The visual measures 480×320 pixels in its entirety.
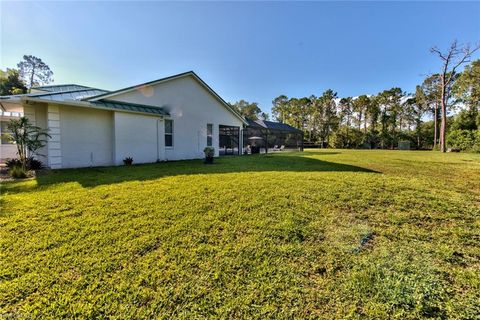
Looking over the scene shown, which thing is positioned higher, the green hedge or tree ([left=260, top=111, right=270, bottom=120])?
tree ([left=260, top=111, right=270, bottom=120])

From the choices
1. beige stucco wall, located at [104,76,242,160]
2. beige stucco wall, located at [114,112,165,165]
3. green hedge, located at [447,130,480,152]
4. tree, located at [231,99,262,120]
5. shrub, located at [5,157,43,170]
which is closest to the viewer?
shrub, located at [5,157,43,170]

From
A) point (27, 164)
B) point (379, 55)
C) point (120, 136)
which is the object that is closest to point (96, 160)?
point (120, 136)

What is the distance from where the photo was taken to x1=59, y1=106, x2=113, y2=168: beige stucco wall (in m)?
8.54

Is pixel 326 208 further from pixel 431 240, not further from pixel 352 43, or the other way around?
pixel 352 43

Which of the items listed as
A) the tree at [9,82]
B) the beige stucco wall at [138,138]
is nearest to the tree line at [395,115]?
the beige stucco wall at [138,138]

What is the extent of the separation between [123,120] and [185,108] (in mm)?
3972

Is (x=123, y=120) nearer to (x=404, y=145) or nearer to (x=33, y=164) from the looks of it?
(x=33, y=164)

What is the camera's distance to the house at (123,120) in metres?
8.40

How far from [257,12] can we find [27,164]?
44.1 feet

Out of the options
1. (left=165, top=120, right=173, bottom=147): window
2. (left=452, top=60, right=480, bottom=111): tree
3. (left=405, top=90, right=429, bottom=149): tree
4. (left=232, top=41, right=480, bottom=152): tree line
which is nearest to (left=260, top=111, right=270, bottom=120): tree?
(left=232, top=41, right=480, bottom=152): tree line

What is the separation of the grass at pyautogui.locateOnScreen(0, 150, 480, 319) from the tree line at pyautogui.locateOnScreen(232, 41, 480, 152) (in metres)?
28.2

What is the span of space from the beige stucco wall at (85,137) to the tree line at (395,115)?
104 ft

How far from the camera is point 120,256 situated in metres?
2.53

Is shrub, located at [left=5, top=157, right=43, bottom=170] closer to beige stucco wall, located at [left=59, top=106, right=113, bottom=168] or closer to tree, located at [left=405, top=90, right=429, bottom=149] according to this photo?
beige stucco wall, located at [left=59, top=106, right=113, bottom=168]
